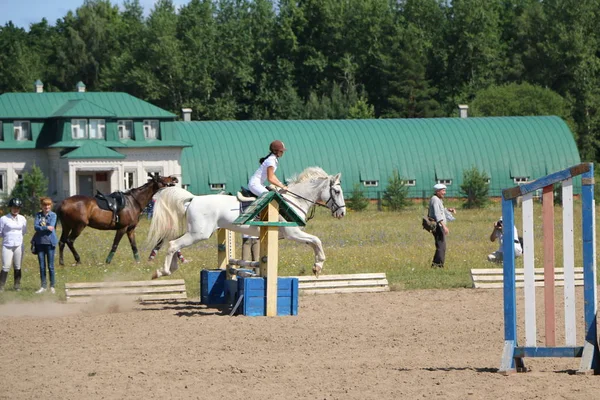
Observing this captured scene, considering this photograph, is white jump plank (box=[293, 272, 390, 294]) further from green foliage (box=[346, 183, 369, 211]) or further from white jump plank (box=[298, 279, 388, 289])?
green foliage (box=[346, 183, 369, 211])

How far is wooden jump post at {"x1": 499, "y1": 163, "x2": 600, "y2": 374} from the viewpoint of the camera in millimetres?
10219

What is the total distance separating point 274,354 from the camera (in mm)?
12070

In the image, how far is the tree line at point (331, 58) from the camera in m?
79.4

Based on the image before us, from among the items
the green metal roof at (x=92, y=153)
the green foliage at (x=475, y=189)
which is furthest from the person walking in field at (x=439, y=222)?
the green metal roof at (x=92, y=153)

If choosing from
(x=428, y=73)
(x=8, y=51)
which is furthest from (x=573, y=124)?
(x=8, y=51)

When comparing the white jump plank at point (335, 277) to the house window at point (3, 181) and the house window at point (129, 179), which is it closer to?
the house window at point (129, 179)

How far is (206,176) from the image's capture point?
56000mm

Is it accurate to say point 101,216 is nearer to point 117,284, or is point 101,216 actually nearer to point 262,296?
point 117,284

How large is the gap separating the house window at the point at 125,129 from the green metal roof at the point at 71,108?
0.48m

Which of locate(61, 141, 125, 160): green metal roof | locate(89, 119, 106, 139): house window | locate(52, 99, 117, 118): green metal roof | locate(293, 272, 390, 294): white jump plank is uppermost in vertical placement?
locate(52, 99, 117, 118): green metal roof

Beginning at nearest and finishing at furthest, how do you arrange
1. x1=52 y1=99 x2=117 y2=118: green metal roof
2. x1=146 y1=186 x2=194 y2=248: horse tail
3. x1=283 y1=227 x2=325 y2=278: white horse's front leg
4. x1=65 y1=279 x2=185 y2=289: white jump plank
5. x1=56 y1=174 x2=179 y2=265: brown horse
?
x1=283 y1=227 x2=325 y2=278: white horse's front leg < x1=65 y1=279 x2=185 y2=289: white jump plank < x1=146 y1=186 x2=194 y2=248: horse tail < x1=56 y1=174 x2=179 y2=265: brown horse < x1=52 y1=99 x2=117 y2=118: green metal roof

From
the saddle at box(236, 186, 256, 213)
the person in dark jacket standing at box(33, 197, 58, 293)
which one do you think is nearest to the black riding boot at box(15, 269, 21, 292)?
the person in dark jacket standing at box(33, 197, 58, 293)

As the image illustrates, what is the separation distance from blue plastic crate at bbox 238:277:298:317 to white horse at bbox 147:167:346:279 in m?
1.39

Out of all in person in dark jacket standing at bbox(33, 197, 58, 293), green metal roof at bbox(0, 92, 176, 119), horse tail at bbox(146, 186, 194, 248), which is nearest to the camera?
horse tail at bbox(146, 186, 194, 248)
